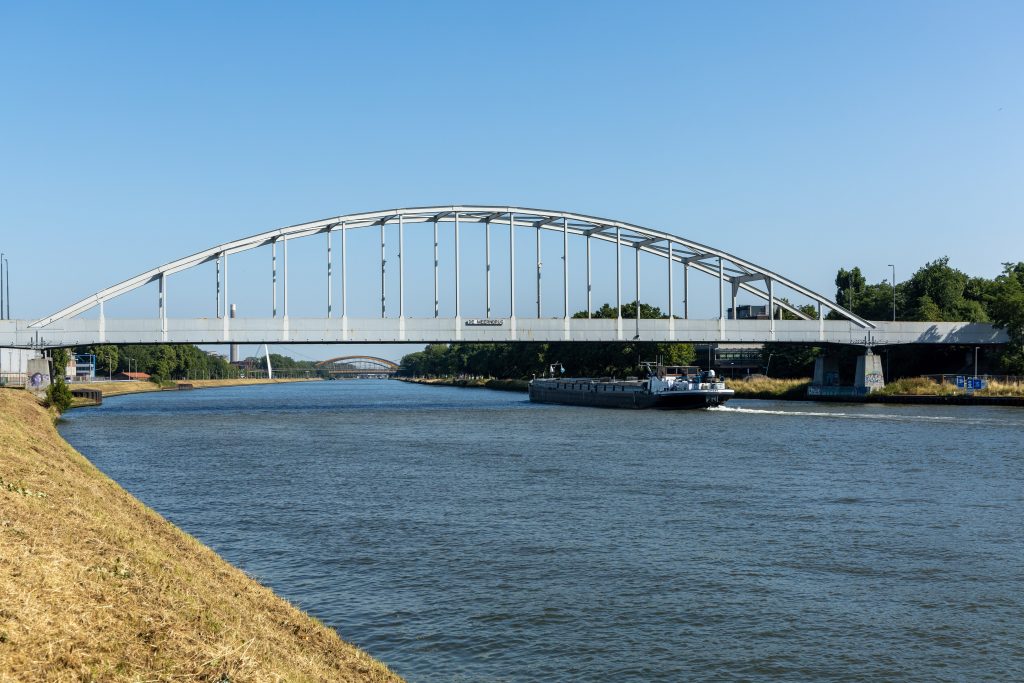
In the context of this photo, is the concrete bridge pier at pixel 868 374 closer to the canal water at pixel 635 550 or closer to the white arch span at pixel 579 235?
the white arch span at pixel 579 235

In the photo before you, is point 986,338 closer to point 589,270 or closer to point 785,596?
point 589,270

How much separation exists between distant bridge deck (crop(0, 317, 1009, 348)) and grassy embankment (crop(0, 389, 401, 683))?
223 feet

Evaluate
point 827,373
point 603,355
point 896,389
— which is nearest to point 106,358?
point 603,355

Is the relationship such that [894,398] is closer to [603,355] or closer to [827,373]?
[827,373]

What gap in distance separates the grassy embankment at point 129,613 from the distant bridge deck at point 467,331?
2679 inches

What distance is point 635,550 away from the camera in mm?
20688

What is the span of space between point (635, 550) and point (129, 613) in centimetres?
1302

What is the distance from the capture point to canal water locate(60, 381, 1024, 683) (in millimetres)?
13797

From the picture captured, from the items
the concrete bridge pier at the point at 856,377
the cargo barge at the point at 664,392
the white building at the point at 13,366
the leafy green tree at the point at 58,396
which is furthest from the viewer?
the concrete bridge pier at the point at 856,377

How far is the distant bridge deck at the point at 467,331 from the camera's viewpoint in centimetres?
7931

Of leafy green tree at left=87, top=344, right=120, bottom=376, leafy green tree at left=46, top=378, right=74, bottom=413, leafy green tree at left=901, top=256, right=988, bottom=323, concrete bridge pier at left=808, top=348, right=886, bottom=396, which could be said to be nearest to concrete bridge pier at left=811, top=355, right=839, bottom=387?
concrete bridge pier at left=808, top=348, right=886, bottom=396

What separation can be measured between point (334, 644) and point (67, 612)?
4.11m

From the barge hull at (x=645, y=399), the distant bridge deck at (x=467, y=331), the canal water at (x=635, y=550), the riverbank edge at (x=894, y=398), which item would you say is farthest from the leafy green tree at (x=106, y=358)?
the canal water at (x=635, y=550)

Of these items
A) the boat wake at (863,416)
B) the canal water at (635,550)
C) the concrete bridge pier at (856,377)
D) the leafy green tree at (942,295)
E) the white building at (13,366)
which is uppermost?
the leafy green tree at (942,295)
